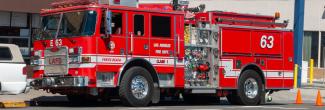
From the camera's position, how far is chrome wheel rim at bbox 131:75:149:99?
1830 cm

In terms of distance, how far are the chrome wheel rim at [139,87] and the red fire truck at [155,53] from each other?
0.08ft

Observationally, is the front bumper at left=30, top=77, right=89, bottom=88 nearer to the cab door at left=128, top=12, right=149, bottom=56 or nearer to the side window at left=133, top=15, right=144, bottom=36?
the cab door at left=128, top=12, right=149, bottom=56

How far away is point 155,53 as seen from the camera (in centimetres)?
1878

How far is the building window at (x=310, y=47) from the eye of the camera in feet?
168

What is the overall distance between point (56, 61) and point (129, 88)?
6.25 ft

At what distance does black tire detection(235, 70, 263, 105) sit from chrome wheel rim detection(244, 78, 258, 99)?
0.07 meters

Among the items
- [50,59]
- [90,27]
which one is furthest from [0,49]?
[90,27]

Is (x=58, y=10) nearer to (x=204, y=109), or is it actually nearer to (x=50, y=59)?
(x=50, y=59)

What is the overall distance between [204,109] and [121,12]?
10.1 feet

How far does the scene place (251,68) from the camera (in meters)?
21.5

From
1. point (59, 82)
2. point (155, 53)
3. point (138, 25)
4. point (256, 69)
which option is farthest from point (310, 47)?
point (59, 82)

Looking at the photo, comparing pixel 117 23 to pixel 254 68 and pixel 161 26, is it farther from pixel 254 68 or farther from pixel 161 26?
pixel 254 68

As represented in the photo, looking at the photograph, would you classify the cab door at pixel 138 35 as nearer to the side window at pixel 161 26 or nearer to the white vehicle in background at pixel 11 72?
the side window at pixel 161 26

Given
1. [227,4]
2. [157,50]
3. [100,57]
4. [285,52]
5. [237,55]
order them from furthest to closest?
[227,4]
[285,52]
[237,55]
[157,50]
[100,57]
